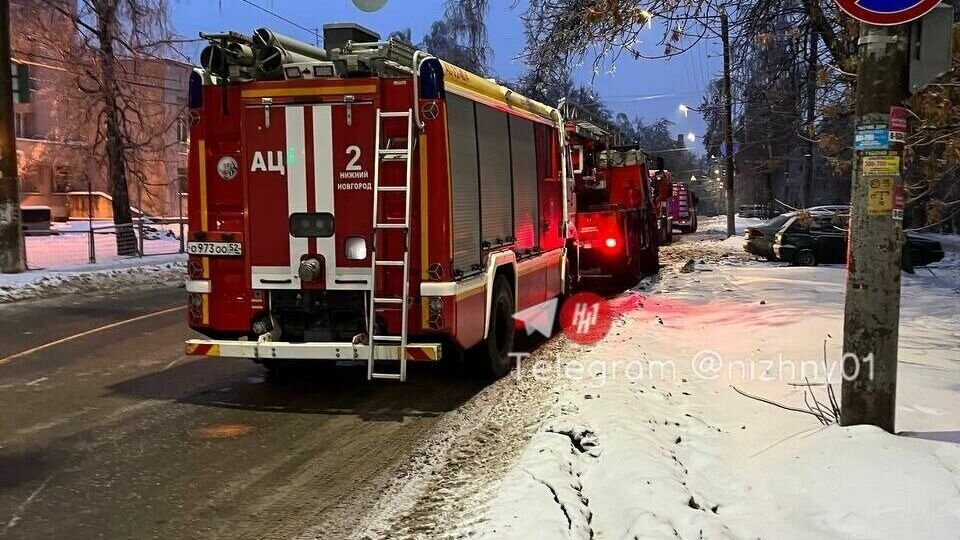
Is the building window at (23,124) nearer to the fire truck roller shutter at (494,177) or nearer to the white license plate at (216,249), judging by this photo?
the white license plate at (216,249)

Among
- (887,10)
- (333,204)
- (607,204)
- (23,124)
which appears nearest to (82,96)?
(607,204)

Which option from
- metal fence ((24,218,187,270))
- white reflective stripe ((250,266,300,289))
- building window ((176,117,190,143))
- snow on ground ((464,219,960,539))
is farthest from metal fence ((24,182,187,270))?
snow on ground ((464,219,960,539))

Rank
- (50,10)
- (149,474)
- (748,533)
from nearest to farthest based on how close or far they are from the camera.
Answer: (748,533) → (149,474) → (50,10)

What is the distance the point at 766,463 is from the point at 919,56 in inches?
104

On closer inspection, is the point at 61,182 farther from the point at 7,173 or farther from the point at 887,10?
the point at 887,10

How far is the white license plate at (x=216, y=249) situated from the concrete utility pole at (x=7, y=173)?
40.3 ft

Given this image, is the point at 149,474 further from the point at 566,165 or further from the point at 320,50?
the point at 566,165

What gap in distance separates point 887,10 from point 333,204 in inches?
170

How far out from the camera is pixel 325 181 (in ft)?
A: 21.9

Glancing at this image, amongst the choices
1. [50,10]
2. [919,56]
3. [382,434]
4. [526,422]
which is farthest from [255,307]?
[50,10]

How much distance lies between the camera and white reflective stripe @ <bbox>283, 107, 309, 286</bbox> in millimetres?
6672

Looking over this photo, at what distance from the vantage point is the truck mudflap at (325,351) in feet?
21.1

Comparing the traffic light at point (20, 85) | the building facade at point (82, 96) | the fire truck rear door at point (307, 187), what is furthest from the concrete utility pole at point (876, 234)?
the traffic light at point (20, 85)

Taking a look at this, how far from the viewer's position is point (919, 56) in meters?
4.64
